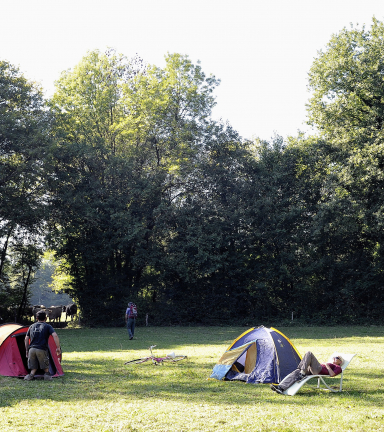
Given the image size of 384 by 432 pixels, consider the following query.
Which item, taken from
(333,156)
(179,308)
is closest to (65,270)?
(179,308)

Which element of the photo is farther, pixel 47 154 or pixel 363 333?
pixel 47 154

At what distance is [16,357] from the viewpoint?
12.1m

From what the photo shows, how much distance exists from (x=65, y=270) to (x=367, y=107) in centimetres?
2500

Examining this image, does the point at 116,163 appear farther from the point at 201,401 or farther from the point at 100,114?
the point at 201,401

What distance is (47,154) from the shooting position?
2833 cm

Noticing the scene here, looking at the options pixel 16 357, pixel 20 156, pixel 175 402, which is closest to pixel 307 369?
pixel 175 402

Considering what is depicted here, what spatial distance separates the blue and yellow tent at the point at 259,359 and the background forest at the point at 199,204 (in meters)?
19.7

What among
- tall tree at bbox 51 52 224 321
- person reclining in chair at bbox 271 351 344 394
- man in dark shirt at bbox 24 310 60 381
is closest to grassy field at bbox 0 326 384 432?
person reclining in chair at bbox 271 351 344 394

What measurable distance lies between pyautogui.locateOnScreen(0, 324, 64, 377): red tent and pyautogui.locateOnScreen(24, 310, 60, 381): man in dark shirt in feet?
1.12

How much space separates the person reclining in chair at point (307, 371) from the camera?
9.65 meters

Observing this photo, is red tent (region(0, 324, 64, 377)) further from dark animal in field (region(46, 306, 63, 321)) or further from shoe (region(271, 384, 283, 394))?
dark animal in field (region(46, 306, 63, 321))

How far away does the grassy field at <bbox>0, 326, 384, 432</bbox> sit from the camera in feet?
23.8

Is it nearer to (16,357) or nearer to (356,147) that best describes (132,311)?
(16,357)

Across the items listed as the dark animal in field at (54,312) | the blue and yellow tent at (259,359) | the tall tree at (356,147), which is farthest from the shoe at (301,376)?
the dark animal in field at (54,312)
